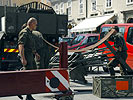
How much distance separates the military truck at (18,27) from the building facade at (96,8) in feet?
57.1

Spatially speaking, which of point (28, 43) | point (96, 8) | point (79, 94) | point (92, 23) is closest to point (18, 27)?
point (79, 94)

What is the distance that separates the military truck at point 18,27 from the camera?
1359 cm

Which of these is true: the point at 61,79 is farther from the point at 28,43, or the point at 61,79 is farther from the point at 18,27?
the point at 18,27

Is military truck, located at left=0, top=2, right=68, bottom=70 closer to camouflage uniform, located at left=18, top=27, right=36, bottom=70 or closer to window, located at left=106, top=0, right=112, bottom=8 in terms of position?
camouflage uniform, located at left=18, top=27, right=36, bottom=70

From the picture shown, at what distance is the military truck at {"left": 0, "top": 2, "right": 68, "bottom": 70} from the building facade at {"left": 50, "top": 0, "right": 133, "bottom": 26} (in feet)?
57.1

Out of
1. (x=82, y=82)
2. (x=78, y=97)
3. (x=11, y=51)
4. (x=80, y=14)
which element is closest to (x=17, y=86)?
(x=78, y=97)

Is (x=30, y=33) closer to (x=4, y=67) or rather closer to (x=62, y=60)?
(x=62, y=60)

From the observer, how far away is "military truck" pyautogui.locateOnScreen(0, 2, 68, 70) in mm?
13594

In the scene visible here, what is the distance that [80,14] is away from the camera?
135ft

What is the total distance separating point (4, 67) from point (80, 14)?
1093 inches

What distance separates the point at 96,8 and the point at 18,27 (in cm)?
2375

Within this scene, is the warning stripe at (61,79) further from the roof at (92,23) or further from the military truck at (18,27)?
the roof at (92,23)

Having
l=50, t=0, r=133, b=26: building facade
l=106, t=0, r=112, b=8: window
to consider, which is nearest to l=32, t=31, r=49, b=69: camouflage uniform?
l=50, t=0, r=133, b=26: building facade

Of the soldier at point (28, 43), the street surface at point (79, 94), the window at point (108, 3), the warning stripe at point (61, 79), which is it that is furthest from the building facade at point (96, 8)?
the warning stripe at point (61, 79)
